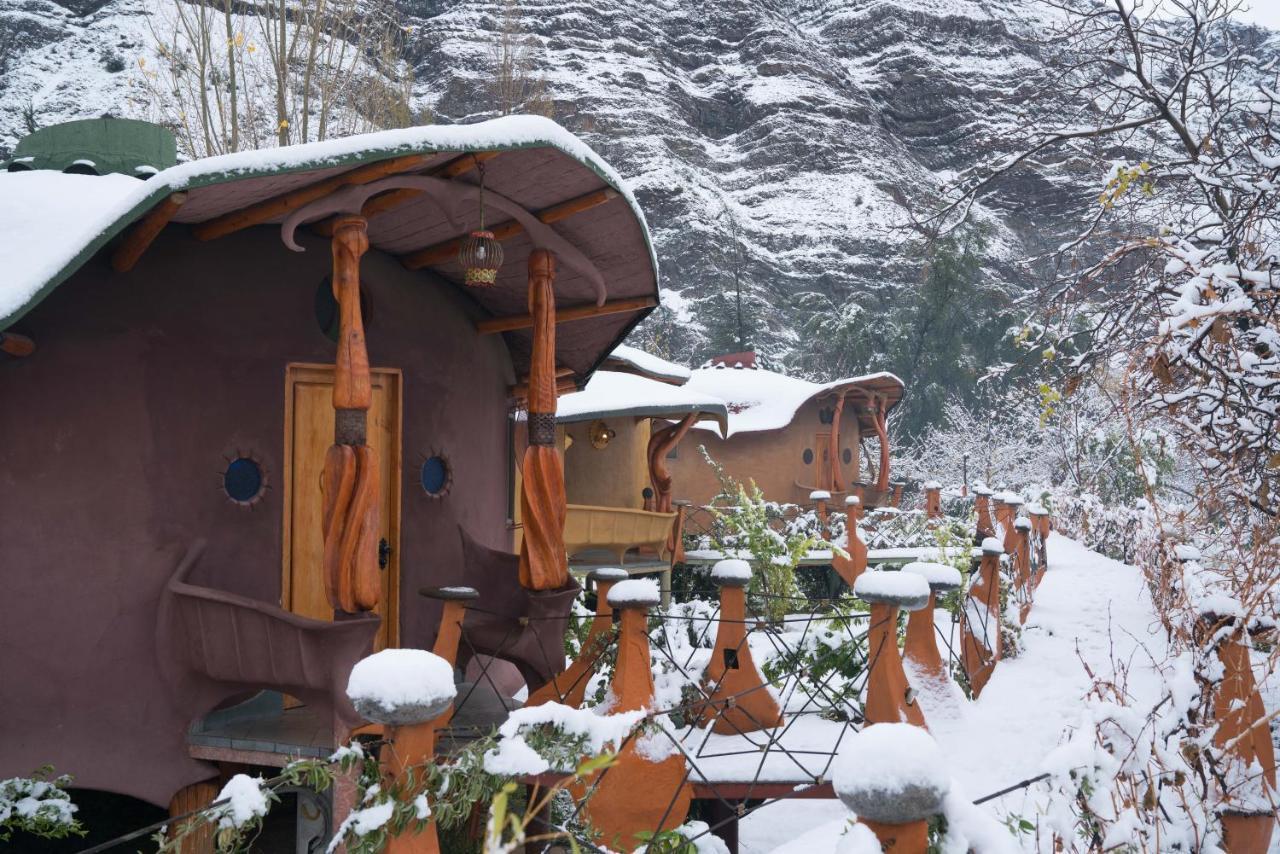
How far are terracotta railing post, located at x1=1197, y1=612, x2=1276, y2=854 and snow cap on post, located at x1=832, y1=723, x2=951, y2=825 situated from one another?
203 cm

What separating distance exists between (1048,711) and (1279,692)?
4.37ft

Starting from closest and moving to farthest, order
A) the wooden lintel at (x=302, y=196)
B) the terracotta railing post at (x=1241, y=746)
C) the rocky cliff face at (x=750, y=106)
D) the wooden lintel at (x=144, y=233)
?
the terracotta railing post at (x=1241, y=746), the wooden lintel at (x=144, y=233), the wooden lintel at (x=302, y=196), the rocky cliff face at (x=750, y=106)

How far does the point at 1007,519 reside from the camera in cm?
1134

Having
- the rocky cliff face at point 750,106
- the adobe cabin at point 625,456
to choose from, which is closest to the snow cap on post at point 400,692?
Result: the adobe cabin at point 625,456

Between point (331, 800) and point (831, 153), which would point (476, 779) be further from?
point (831, 153)

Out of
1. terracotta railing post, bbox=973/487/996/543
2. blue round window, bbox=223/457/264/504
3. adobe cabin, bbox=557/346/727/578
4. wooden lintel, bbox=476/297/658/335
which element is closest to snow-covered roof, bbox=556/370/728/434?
adobe cabin, bbox=557/346/727/578

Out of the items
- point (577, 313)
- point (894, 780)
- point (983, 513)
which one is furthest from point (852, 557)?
point (894, 780)

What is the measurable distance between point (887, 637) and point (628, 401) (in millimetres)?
9894

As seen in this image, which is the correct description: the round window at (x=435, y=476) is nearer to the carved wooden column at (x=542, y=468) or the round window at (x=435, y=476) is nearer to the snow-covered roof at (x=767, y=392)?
the carved wooden column at (x=542, y=468)

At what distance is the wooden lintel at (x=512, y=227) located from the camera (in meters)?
6.13

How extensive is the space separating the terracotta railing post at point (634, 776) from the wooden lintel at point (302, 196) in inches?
103

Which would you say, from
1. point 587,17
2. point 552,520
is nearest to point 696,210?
point 587,17

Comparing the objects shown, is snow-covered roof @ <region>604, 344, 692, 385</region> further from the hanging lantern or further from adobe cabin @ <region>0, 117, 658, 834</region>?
the hanging lantern

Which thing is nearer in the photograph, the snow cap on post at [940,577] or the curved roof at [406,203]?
the curved roof at [406,203]
